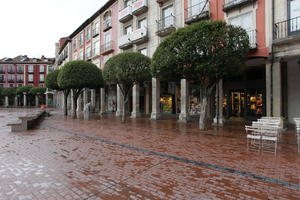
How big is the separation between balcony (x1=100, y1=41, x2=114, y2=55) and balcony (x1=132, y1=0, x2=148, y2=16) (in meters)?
5.39

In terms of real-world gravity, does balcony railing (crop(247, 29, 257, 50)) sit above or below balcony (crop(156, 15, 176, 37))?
below

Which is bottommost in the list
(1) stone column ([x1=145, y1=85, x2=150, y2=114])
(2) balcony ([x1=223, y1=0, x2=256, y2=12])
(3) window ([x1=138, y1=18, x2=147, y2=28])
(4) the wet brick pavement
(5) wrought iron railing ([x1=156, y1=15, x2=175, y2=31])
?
(4) the wet brick pavement

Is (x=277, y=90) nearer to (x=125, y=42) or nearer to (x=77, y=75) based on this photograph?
(x=125, y=42)

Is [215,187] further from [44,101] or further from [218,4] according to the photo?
[44,101]

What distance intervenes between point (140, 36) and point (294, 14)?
40.2ft

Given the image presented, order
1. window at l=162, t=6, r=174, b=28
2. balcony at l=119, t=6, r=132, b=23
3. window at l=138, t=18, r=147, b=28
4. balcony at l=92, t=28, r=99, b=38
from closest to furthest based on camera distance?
window at l=162, t=6, r=174, b=28 → window at l=138, t=18, r=147, b=28 → balcony at l=119, t=6, r=132, b=23 → balcony at l=92, t=28, r=99, b=38

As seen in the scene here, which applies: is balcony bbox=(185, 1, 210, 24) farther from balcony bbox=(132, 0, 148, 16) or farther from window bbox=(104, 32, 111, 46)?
window bbox=(104, 32, 111, 46)

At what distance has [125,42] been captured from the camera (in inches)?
803

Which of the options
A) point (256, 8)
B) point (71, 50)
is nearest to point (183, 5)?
point (256, 8)

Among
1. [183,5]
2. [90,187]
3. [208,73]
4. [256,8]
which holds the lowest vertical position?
[90,187]

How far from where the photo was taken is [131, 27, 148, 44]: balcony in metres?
18.0

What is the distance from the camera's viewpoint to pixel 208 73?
9.31 m

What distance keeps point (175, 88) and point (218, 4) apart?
378 inches

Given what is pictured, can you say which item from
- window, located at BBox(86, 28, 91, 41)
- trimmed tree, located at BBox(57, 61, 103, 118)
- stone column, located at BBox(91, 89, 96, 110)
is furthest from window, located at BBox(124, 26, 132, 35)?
stone column, located at BBox(91, 89, 96, 110)
